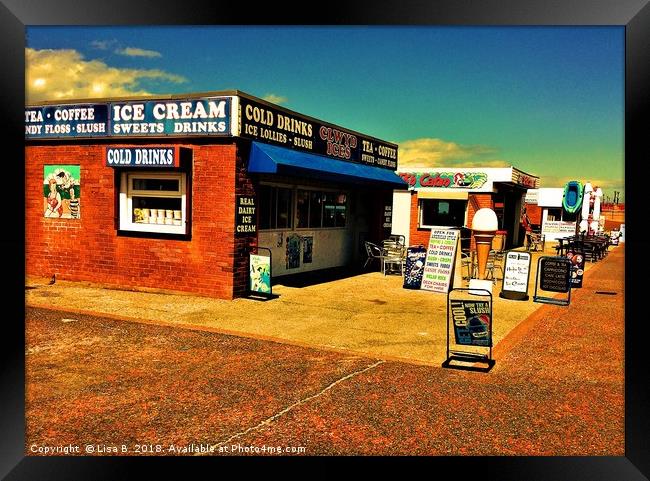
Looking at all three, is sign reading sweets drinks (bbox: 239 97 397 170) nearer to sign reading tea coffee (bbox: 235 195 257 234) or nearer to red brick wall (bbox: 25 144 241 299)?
red brick wall (bbox: 25 144 241 299)

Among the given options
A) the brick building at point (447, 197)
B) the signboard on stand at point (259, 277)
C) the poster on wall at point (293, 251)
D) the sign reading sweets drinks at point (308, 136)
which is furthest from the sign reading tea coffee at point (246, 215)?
the brick building at point (447, 197)

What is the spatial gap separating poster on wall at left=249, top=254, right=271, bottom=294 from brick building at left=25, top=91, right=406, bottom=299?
0.23 meters

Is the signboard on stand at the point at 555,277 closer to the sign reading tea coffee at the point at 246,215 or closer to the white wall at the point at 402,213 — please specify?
the sign reading tea coffee at the point at 246,215

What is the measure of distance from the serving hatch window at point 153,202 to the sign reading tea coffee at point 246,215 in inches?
53.6

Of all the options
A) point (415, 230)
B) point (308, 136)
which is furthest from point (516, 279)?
point (415, 230)

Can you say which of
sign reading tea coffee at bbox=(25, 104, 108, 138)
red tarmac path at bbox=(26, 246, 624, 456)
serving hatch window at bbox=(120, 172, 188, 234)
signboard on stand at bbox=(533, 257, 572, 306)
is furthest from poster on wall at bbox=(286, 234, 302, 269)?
red tarmac path at bbox=(26, 246, 624, 456)

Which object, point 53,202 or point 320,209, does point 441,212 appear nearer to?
point 320,209

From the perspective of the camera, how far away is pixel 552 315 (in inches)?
417

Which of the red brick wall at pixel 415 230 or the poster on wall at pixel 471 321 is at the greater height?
the red brick wall at pixel 415 230

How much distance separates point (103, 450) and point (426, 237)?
75.7ft

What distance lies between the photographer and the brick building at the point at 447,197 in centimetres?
2528

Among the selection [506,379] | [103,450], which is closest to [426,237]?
[506,379]

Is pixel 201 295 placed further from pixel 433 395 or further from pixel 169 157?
pixel 433 395

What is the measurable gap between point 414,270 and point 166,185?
20.8 ft
